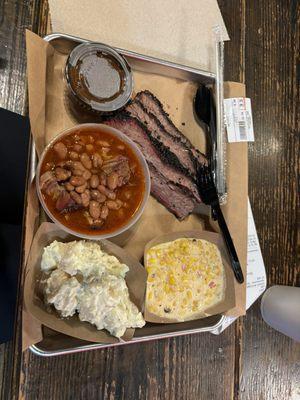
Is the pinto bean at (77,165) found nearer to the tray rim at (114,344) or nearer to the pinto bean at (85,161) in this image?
the pinto bean at (85,161)

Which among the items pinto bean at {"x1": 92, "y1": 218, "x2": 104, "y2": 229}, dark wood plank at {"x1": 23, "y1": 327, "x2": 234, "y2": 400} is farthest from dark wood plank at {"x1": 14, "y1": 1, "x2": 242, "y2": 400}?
pinto bean at {"x1": 92, "y1": 218, "x2": 104, "y2": 229}

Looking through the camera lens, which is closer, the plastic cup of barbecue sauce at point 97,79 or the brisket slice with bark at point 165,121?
the plastic cup of barbecue sauce at point 97,79

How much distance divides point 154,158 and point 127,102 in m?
0.24

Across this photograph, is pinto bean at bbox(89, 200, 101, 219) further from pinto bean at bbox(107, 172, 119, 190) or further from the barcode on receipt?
the barcode on receipt

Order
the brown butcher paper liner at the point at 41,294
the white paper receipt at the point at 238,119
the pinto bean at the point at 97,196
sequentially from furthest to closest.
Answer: the white paper receipt at the point at 238,119 < the pinto bean at the point at 97,196 < the brown butcher paper liner at the point at 41,294

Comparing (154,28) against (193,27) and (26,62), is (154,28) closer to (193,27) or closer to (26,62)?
(193,27)

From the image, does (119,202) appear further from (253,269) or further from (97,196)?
(253,269)

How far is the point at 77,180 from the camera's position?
53.9 inches

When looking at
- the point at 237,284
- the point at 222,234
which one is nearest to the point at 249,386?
the point at 237,284

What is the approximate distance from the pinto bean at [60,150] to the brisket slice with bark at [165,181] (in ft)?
0.88

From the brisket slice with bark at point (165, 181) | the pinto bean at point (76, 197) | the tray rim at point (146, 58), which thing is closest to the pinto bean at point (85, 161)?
the pinto bean at point (76, 197)

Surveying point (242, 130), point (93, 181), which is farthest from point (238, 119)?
point (93, 181)

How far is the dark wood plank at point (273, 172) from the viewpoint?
180 centimetres

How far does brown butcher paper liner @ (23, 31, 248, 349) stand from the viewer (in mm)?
1366
